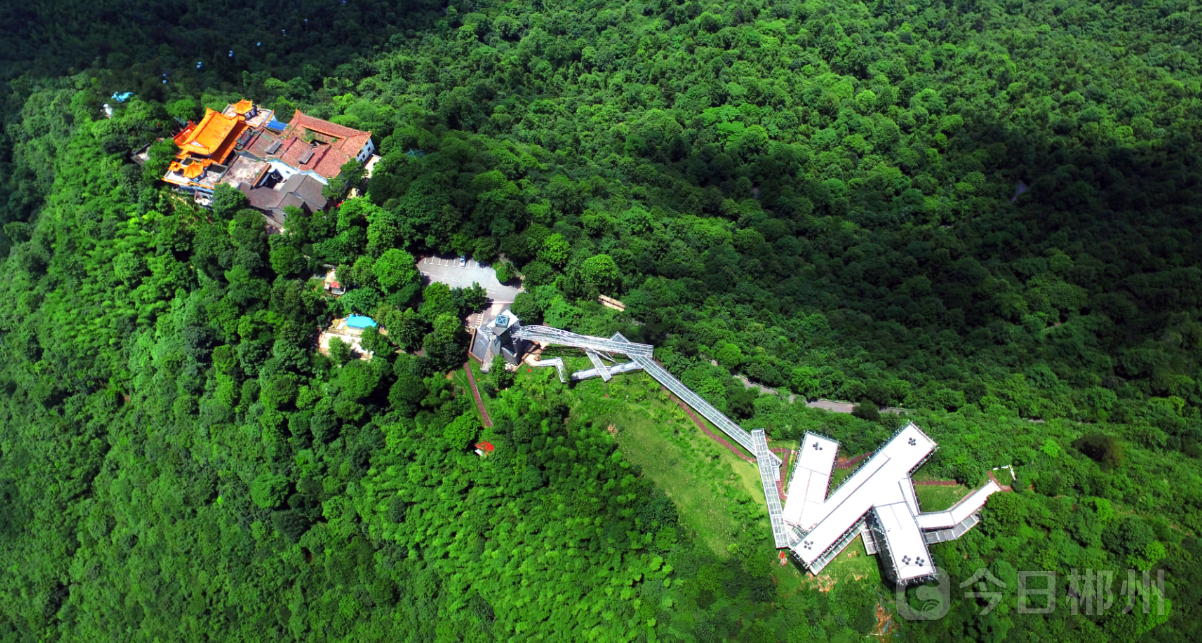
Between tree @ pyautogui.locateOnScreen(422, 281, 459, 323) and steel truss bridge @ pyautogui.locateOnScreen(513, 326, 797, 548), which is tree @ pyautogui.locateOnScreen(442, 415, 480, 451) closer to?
steel truss bridge @ pyautogui.locateOnScreen(513, 326, 797, 548)

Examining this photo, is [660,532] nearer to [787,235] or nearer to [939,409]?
[939,409]

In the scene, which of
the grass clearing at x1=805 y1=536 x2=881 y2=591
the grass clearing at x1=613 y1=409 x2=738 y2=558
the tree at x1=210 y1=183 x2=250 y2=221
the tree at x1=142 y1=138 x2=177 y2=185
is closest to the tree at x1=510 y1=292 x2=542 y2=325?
the grass clearing at x1=613 y1=409 x2=738 y2=558

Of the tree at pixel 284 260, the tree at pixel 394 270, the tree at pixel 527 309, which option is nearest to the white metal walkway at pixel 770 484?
the tree at pixel 527 309

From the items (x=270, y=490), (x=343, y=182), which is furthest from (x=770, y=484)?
(x=343, y=182)

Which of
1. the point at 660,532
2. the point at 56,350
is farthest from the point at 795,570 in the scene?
the point at 56,350

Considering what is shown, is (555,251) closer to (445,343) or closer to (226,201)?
(445,343)

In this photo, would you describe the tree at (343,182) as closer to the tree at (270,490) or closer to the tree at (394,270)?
the tree at (394,270)
